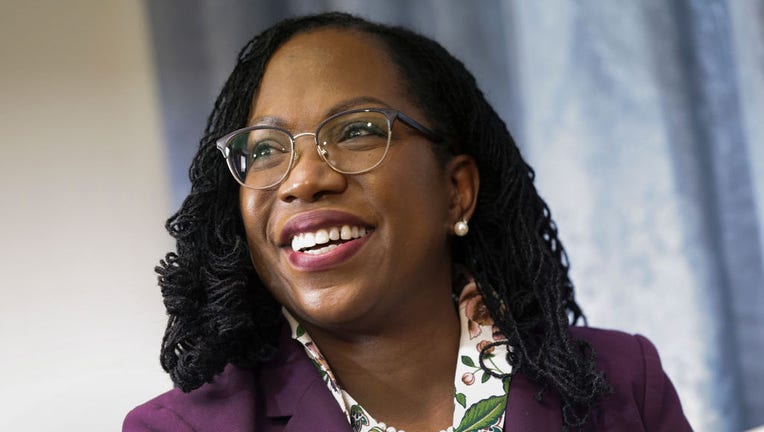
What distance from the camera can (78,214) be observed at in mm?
1660

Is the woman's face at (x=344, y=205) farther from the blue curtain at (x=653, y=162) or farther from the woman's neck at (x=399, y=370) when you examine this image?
the blue curtain at (x=653, y=162)

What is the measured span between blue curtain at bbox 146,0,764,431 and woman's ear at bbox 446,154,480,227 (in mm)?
632

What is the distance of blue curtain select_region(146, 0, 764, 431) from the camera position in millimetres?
2049

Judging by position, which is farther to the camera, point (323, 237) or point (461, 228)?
point (461, 228)

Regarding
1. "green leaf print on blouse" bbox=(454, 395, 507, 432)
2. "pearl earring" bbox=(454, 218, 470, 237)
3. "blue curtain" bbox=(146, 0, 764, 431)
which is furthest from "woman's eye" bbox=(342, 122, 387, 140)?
"blue curtain" bbox=(146, 0, 764, 431)

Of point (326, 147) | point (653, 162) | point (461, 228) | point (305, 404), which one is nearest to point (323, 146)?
point (326, 147)

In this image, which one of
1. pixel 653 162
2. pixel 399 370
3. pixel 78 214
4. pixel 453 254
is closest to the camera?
pixel 399 370

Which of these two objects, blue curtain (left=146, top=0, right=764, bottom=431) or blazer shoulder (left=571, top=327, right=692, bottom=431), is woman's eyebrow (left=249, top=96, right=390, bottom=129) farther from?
blue curtain (left=146, top=0, right=764, bottom=431)

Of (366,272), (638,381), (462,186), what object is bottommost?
(638,381)

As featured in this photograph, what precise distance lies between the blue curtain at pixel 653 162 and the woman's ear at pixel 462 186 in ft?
2.07

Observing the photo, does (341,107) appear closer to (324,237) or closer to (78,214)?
(324,237)

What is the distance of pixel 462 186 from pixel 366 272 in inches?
11.1

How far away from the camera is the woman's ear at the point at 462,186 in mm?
1428

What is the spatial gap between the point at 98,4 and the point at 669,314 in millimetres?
1454
